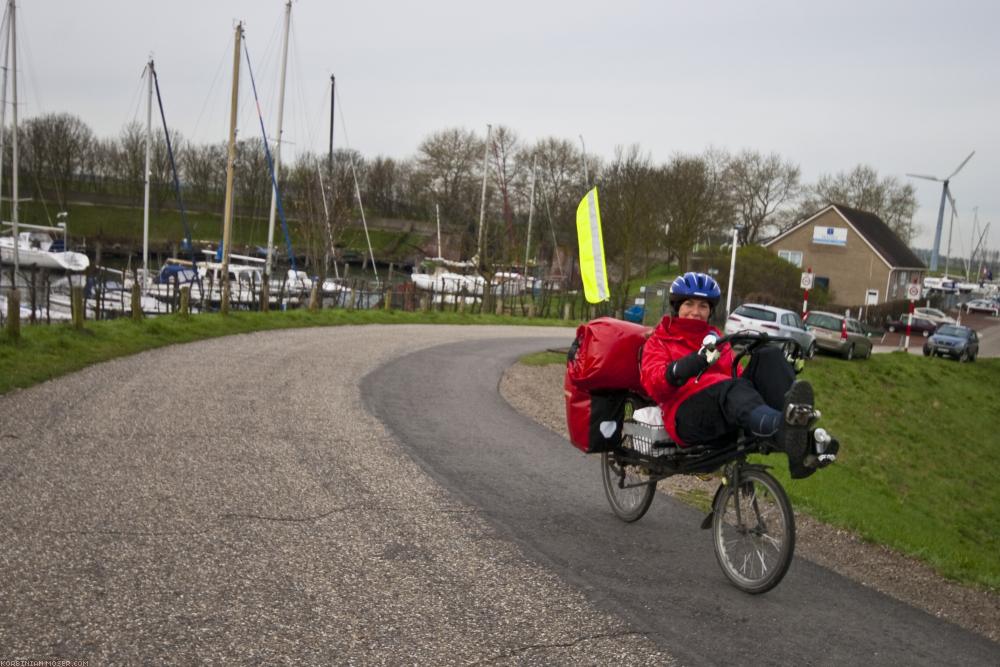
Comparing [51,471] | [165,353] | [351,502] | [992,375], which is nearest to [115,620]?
[351,502]

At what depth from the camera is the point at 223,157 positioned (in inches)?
3514

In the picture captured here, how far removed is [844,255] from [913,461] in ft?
179

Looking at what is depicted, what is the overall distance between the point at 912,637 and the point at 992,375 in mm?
39599

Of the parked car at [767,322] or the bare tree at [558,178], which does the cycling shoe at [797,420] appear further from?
the bare tree at [558,178]

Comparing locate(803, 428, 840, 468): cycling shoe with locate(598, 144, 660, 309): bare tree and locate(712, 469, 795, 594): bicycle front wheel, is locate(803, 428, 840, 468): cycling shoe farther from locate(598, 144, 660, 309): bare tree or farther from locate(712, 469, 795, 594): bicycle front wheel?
locate(598, 144, 660, 309): bare tree

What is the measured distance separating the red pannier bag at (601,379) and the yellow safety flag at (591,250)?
6.42 metres

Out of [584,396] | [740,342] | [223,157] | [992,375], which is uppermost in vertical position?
[223,157]

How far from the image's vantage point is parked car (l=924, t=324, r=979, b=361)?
41812 millimetres

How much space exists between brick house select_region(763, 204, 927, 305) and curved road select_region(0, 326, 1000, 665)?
6711 cm

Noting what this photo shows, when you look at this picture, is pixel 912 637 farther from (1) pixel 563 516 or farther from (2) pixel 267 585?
(2) pixel 267 585

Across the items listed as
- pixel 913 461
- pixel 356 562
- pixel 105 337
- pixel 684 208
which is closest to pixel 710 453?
pixel 356 562

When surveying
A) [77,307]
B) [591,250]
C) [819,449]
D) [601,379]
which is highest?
[591,250]

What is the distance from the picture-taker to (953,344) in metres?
41.9

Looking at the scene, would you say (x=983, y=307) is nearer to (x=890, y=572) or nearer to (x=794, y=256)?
(x=794, y=256)
